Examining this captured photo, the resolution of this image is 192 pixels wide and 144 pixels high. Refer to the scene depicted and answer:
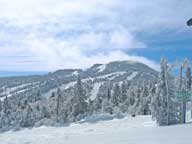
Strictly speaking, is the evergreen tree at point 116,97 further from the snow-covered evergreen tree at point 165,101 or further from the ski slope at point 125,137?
the ski slope at point 125,137

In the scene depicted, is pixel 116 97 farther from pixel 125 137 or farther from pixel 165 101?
pixel 125 137

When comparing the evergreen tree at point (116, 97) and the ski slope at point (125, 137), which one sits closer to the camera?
the ski slope at point (125, 137)

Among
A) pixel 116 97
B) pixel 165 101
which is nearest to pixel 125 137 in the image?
pixel 165 101

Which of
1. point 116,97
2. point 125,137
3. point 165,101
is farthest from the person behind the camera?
point 116,97

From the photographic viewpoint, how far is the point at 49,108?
8319cm

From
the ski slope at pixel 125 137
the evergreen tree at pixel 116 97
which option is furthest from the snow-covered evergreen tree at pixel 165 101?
the evergreen tree at pixel 116 97

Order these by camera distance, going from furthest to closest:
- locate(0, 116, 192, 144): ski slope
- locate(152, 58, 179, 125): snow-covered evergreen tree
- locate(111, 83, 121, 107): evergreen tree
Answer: locate(111, 83, 121, 107): evergreen tree → locate(152, 58, 179, 125): snow-covered evergreen tree → locate(0, 116, 192, 144): ski slope

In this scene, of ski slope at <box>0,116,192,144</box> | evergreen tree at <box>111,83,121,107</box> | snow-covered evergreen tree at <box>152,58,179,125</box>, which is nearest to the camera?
ski slope at <box>0,116,192,144</box>

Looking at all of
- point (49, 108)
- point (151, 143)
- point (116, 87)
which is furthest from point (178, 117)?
A: point (116, 87)

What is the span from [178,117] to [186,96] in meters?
9.33

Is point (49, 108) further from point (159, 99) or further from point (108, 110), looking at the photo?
point (159, 99)

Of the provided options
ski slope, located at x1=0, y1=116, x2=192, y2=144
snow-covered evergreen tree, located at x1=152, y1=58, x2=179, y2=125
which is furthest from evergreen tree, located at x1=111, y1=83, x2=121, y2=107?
ski slope, located at x1=0, y1=116, x2=192, y2=144

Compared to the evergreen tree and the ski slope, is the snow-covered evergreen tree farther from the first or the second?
the evergreen tree

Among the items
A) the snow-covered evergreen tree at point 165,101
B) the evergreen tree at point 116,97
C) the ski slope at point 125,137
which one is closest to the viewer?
the ski slope at point 125,137
